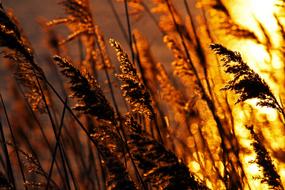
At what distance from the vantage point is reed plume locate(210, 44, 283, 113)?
92.7 inches

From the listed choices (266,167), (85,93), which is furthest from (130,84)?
(266,167)

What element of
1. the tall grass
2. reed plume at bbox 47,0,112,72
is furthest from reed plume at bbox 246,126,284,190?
reed plume at bbox 47,0,112,72

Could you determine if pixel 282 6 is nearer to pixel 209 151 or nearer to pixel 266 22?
pixel 266 22

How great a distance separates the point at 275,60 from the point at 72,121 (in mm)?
2129

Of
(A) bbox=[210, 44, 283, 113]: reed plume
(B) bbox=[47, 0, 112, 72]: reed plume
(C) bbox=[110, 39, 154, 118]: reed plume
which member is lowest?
(A) bbox=[210, 44, 283, 113]: reed plume

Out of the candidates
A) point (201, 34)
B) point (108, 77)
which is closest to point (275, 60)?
point (201, 34)

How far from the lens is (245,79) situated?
7.73ft

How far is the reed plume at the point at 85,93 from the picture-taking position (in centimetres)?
239

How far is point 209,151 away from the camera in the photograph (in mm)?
3928

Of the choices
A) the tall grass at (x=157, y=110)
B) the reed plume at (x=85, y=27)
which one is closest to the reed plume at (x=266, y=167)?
the tall grass at (x=157, y=110)

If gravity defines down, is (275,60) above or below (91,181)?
above

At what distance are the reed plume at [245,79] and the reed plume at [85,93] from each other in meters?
0.54

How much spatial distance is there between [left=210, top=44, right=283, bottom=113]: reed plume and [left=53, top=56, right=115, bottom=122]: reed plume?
540 mm

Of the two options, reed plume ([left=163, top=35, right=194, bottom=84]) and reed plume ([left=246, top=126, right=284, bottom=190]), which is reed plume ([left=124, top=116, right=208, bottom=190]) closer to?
reed plume ([left=246, top=126, right=284, bottom=190])
